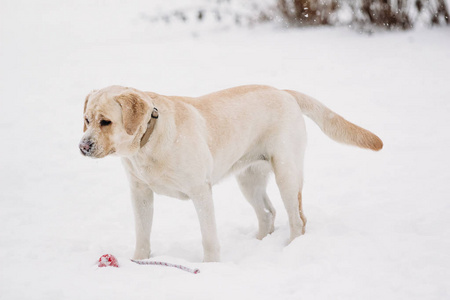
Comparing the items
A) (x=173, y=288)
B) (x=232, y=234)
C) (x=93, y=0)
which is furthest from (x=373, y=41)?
(x=93, y=0)

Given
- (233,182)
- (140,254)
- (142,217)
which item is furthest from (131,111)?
(233,182)

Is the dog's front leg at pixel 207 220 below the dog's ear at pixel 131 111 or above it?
below

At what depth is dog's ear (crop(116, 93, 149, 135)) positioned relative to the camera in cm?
333

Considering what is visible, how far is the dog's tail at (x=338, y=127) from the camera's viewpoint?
434 centimetres

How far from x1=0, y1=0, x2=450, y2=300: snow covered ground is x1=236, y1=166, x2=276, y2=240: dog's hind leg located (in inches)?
5.6

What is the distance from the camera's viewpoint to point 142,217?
393 centimetres

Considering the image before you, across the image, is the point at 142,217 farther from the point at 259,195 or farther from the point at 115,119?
the point at 259,195

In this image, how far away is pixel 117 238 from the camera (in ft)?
14.8

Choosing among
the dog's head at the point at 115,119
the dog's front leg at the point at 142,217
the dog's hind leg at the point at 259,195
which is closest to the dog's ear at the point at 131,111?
the dog's head at the point at 115,119

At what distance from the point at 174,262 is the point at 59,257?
3.18 ft

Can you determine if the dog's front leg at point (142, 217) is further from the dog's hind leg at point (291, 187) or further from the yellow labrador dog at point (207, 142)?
the dog's hind leg at point (291, 187)

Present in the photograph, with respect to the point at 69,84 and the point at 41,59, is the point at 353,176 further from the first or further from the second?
the point at 41,59

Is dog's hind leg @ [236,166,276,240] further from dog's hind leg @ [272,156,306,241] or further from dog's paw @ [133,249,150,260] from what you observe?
dog's paw @ [133,249,150,260]

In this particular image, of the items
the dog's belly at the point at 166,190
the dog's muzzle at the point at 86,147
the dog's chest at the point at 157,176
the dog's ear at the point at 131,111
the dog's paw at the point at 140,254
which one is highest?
the dog's ear at the point at 131,111
